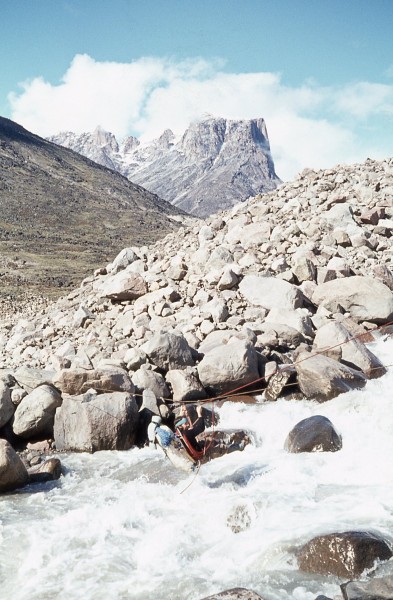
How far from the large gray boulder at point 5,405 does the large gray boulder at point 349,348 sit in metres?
8.33

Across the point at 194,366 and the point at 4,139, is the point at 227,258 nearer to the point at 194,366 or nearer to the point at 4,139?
the point at 194,366

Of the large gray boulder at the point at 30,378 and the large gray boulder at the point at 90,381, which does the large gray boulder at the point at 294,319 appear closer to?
the large gray boulder at the point at 90,381

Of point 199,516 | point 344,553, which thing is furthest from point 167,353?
point 344,553

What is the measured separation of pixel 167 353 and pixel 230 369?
1.83 m

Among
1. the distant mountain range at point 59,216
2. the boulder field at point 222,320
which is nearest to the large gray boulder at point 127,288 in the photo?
the boulder field at point 222,320

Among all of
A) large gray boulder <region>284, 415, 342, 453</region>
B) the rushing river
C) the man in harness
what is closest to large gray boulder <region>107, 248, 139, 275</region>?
the man in harness

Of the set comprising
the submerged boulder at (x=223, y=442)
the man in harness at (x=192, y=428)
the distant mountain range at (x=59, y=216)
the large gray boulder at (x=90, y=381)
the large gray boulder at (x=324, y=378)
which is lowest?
the submerged boulder at (x=223, y=442)

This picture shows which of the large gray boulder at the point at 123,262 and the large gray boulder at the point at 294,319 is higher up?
the large gray boulder at the point at 123,262

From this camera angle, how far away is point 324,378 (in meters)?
12.4

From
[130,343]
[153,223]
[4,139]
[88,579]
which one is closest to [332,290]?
[130,343]

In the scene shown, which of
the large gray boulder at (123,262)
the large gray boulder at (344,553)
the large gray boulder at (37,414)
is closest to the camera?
the large gray boulder at (344,553)

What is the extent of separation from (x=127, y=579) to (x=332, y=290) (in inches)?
468

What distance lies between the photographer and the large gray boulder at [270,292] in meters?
16.3

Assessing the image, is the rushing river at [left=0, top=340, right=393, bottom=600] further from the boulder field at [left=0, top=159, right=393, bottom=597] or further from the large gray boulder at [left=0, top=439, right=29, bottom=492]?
the boulder field at [left=0, top=159, right=393, bottom=597]
